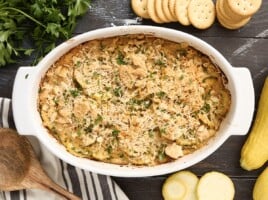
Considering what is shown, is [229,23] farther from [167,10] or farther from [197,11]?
[167,10]

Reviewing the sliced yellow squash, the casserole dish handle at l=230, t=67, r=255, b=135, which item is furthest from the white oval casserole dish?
the sliced yellow squash

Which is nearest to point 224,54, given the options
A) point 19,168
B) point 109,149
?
point 109,149

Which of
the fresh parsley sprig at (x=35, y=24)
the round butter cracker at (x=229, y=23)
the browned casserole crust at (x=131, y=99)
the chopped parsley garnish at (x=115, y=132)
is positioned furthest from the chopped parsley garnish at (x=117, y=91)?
the round butter cracker at (x=229, y=23)

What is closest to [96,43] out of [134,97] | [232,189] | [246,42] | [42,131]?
[134,97]

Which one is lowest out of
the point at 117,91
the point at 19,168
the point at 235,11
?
the point at 19,168

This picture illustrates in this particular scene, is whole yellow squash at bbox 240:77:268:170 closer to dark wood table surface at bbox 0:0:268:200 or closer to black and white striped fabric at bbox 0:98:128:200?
dark wood table surface at bbox 0:0:268:200

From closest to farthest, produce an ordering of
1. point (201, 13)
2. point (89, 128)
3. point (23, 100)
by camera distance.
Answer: point (23, 100), point (89, 128), point (201, 13)

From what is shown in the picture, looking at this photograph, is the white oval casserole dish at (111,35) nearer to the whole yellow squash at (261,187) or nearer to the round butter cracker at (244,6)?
the round butter cracker at (244,6)
